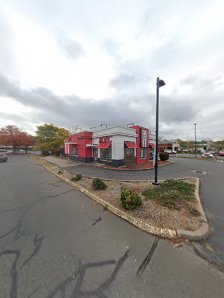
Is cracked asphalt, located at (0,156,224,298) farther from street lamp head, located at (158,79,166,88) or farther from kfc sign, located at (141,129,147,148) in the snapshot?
kfc sign, located at (141,129,147,148)

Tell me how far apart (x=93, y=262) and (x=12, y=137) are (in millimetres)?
56822

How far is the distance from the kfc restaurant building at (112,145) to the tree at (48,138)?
50.2ft

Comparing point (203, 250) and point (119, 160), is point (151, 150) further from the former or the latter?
point (203, 250)

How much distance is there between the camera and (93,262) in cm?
279

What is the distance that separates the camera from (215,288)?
7.38ft

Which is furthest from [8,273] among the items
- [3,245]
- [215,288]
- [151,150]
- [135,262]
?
[151,150]

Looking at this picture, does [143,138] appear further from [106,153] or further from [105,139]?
[106,153]

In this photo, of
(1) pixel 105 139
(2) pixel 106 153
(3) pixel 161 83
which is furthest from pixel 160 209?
(1) pixel 105 139

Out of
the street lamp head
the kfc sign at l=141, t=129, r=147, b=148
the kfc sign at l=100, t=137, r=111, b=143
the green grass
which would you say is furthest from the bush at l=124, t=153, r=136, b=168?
the street lamp head

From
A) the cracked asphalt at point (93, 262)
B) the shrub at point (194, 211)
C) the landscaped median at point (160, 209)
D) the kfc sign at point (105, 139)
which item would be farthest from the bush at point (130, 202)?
the kfc sign at point (105, 139)

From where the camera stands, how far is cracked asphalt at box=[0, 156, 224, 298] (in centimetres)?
224

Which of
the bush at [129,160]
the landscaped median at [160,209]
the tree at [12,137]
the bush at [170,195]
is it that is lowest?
the landscaped median at [160,209]

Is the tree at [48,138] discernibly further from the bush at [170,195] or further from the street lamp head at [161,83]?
the bush at [170,195]

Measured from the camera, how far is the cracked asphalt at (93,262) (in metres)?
2.24
